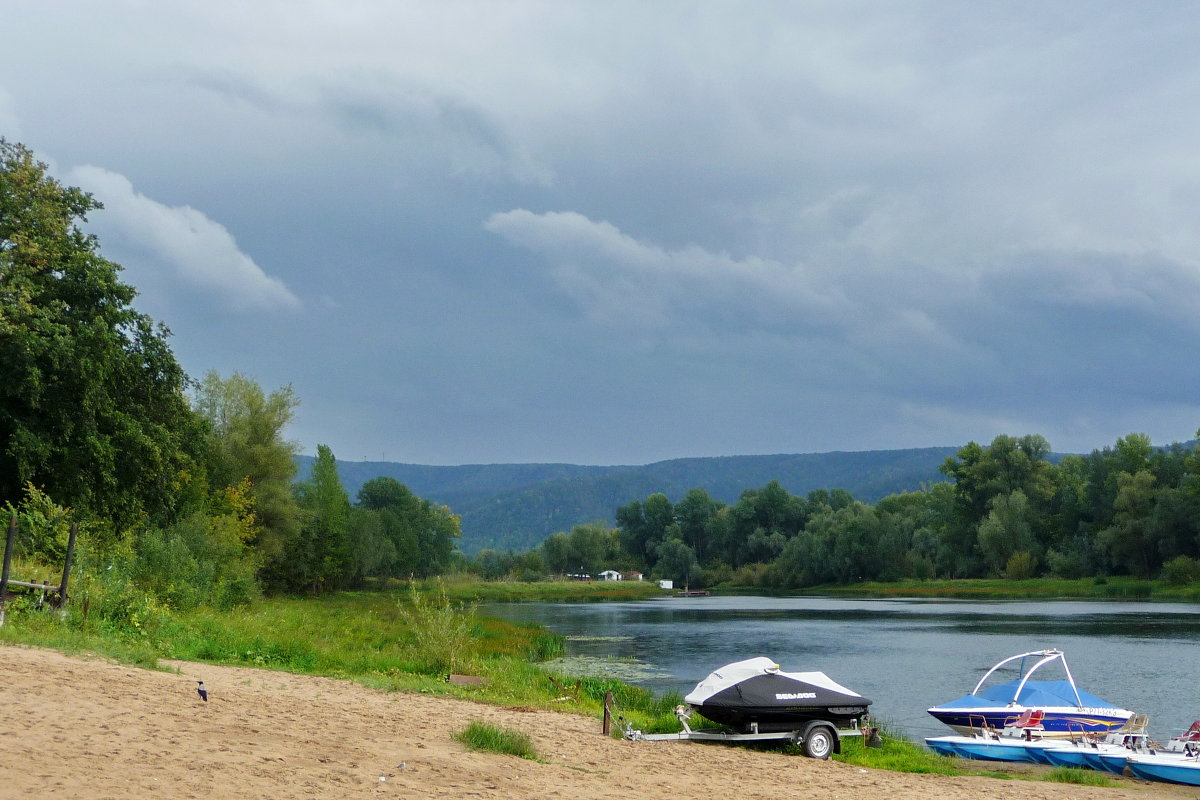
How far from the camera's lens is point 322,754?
11.1 m

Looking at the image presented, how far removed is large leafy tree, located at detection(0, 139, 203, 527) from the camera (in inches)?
1145

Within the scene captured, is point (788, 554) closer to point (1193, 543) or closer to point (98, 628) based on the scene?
point (1193, 543)

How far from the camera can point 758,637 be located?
5106cm

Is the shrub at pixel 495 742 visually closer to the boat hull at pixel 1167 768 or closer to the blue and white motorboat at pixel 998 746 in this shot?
the blue and white motorboat at pixel 998 746

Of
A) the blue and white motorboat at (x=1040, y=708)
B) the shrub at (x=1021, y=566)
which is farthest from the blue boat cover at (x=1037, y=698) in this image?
the shrub at (x=1021, y=566)

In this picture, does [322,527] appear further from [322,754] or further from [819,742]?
[322,754]

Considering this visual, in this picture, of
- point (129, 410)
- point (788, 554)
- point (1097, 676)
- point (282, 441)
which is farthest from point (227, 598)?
point (788, 554)

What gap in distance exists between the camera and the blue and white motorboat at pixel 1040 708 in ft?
71.9

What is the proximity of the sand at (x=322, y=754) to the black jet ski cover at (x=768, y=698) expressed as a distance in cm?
66

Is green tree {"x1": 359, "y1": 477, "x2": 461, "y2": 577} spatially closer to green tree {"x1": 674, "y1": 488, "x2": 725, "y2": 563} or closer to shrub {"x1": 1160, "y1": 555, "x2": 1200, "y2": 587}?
green tree {"x1": 674, "y1": 488, "x2": 725, "y2": 563}

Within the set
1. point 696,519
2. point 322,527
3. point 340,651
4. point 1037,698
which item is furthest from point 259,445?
point 696,519

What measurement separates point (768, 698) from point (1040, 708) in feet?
29.9

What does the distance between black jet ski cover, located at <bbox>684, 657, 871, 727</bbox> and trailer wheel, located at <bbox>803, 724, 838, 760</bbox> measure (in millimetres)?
274

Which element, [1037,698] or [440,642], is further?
[440,642]
